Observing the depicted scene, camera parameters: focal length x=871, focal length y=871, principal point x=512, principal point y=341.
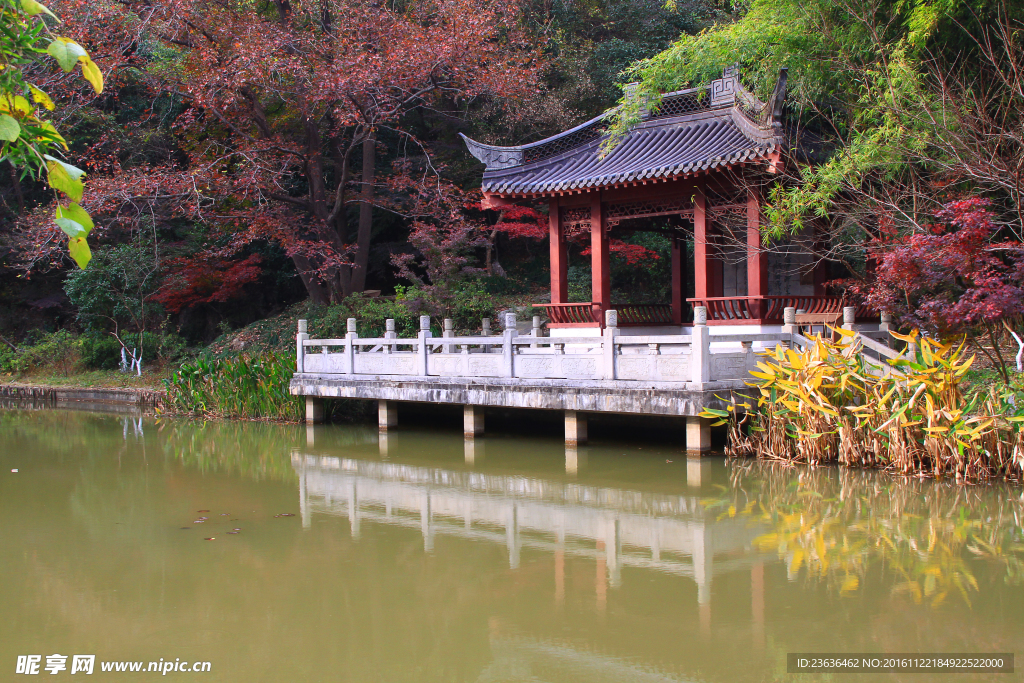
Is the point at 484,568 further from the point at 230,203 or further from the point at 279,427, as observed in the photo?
Answer: the point at 230,203

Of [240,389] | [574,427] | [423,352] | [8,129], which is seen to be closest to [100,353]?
[240,389]

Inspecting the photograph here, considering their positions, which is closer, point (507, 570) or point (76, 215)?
point (76, 215)

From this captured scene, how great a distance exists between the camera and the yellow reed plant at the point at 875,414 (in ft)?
24.2

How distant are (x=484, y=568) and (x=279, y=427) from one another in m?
8.27

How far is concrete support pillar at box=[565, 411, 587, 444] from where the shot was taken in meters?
10.4

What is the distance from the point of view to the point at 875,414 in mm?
7922

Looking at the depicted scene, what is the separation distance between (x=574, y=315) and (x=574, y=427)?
235cm

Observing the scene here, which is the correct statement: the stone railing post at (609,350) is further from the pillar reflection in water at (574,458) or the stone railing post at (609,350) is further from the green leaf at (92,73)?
the green leaf at (92,73)

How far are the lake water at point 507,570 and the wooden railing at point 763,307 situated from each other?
246 centimetres

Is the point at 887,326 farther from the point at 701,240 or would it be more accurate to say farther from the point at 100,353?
the point at 100,353

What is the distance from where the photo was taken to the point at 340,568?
5.64 metres

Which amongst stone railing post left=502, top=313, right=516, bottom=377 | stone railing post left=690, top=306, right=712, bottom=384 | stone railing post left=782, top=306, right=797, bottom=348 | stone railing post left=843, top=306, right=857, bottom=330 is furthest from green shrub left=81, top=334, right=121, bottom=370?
stone railing post left=843, top=306, right=857, bottom=330

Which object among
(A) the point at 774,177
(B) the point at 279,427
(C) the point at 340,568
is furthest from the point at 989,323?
(B) the point at 279,427

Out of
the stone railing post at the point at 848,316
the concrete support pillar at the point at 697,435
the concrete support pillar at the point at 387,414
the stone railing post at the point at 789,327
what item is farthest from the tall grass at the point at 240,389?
the stone railing post at the point at 848,316
